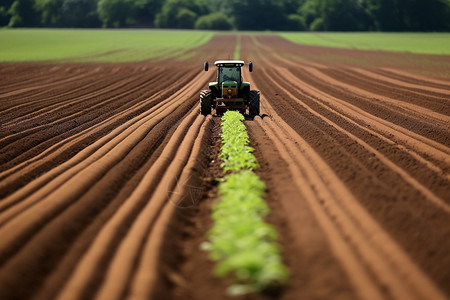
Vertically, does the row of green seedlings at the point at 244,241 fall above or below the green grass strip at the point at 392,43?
below

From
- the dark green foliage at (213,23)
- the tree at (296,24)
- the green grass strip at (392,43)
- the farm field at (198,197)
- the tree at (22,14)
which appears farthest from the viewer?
the tree at (296,24)

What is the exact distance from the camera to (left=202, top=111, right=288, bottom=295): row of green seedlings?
5.21 metres

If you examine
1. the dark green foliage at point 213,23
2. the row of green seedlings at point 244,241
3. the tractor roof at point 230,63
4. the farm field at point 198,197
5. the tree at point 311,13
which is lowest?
the farm field at point 198,197

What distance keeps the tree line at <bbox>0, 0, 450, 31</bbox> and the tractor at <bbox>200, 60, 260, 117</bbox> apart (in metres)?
88.1

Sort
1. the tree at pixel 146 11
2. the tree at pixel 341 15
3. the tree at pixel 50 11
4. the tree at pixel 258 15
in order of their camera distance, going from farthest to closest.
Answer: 1. the tree at pixel 146 11
2. the tree at pixel 50 11
3. the tree at pixel 258 15
4. the tree at pixel 341 15

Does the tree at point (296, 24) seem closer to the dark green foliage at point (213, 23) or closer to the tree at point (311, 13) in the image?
the tree at point (311, 13)

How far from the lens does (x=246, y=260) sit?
5.19 metres

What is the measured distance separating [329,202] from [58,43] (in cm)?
6160

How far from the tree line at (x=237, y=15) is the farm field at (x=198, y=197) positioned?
3465 inches

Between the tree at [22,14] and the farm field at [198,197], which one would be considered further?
the tree at [22,14]

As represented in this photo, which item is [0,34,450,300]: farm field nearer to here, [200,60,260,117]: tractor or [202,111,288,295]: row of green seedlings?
[202,111,288,295]: row of green seedlings

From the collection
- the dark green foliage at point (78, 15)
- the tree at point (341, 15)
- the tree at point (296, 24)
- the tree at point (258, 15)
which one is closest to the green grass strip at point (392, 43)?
the tree at point (341, 15)

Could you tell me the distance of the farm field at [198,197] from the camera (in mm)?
5527

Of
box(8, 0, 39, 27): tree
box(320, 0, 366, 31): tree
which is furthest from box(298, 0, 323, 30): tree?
box(8, 0, 39, 27): tree
